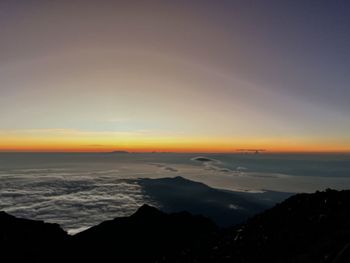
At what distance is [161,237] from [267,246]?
100ft

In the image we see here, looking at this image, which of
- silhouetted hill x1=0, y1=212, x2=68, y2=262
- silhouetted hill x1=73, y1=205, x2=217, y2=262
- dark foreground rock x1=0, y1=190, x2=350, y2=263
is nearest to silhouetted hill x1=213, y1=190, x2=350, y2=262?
dark foreground rock x1=0, y1=190, x2=350, y2=263

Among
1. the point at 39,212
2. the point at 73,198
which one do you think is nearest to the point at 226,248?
the point at 39,212

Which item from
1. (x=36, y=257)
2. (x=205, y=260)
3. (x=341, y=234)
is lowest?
(x=36, y=257)

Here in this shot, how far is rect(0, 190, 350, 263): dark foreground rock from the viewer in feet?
53.2

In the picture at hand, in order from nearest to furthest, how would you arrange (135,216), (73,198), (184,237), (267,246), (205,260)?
(267,246)
(205,260)
(184,237)
(135,216)
(73,198)

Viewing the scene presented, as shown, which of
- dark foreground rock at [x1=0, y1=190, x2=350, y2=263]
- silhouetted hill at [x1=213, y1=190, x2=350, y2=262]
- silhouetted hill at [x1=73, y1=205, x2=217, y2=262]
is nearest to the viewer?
silhouetted hill at [x1=213, y1=190, x2=350, y2=262]

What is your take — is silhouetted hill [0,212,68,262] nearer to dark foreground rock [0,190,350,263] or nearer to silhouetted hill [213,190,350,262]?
dark foreground rock [0,190,350,263]

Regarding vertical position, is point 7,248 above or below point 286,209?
below

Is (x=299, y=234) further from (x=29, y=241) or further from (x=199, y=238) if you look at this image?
(x=29, y=241)

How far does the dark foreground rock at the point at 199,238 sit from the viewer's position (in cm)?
1620

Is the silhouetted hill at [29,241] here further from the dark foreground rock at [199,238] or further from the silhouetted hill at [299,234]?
the silhouetted hill at [299,234]

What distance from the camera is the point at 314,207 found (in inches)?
851

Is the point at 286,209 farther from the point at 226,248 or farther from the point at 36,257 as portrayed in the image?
the point at 36,257

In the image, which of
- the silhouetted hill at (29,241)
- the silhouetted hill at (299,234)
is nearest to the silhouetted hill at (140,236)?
the silhouetted hill at (29,241)
